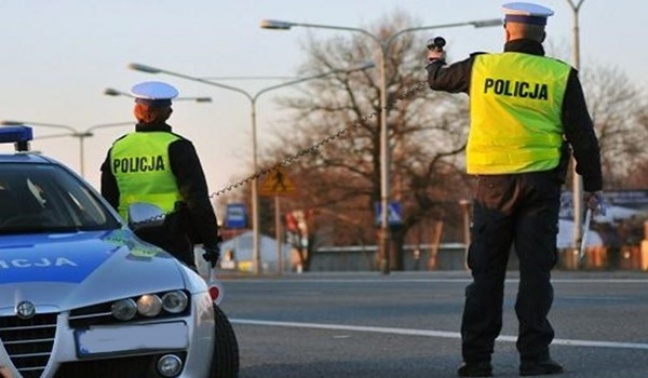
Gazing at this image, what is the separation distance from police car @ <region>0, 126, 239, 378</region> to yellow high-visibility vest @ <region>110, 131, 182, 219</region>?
5.37ft

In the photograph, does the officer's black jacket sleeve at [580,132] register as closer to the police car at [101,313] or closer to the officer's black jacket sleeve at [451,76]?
the officer's black jacket sleeve at [451,76]

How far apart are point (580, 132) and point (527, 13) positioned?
0.69 meters

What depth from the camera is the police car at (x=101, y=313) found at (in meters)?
6.22

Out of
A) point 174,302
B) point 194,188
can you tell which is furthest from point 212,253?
point 174,302

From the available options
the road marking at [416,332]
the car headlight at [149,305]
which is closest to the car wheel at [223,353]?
the car headlight at [149,305]

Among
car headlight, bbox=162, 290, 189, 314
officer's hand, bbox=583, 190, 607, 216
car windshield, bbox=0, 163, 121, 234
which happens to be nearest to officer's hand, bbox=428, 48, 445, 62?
officer's hand, bbox=583, 190, 607, 216

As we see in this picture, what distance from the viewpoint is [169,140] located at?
903cm

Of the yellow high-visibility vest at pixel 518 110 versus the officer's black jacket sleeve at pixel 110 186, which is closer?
the yellow high-visibility vest at pixel 518 110

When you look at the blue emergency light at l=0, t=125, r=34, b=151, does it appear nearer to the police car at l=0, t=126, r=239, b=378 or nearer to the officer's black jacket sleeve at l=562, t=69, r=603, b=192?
the police car at l=0, t=126, r=239, b=378

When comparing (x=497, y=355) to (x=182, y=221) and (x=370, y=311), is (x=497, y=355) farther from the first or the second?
(x=370, y=311)

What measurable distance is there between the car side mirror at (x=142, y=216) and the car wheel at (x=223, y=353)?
1.93ft

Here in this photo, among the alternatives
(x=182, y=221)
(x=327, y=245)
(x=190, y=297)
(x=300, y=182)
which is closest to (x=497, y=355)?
(x=182, y=221)

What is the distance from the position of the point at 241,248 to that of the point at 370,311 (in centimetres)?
11512

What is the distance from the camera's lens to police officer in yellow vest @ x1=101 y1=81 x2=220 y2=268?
8844 millimetres
